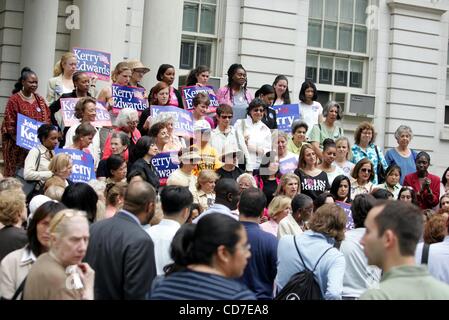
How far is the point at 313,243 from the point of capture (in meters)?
7.62

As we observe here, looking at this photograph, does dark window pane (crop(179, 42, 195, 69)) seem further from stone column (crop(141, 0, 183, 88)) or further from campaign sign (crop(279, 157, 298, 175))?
campaign sign (crop(279, 157, 298, 175))

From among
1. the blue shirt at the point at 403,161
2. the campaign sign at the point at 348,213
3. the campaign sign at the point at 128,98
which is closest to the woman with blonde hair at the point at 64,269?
the campaign sign at the point at 348,213

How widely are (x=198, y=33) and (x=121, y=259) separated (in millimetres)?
14881

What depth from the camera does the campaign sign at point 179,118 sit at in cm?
1290

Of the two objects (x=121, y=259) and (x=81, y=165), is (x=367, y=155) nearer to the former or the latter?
(x=81, y=165)

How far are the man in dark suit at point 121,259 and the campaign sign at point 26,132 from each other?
583 cm

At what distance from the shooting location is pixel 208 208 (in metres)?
10.2

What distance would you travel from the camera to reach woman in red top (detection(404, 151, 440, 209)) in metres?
14.3

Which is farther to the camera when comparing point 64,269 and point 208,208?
point 208,208

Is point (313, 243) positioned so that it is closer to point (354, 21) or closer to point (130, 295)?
point (130, 295)

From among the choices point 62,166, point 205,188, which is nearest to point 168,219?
point 62,166

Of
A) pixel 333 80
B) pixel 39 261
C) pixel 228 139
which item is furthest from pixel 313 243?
pixel 333 80

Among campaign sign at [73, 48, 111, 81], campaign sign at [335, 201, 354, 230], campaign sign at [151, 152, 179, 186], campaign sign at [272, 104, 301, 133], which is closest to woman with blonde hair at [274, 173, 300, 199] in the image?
campaign sign at [335, 201, 354, 230]

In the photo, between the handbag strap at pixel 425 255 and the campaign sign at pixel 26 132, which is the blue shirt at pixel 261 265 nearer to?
the handbag strap at pixel 425 255
